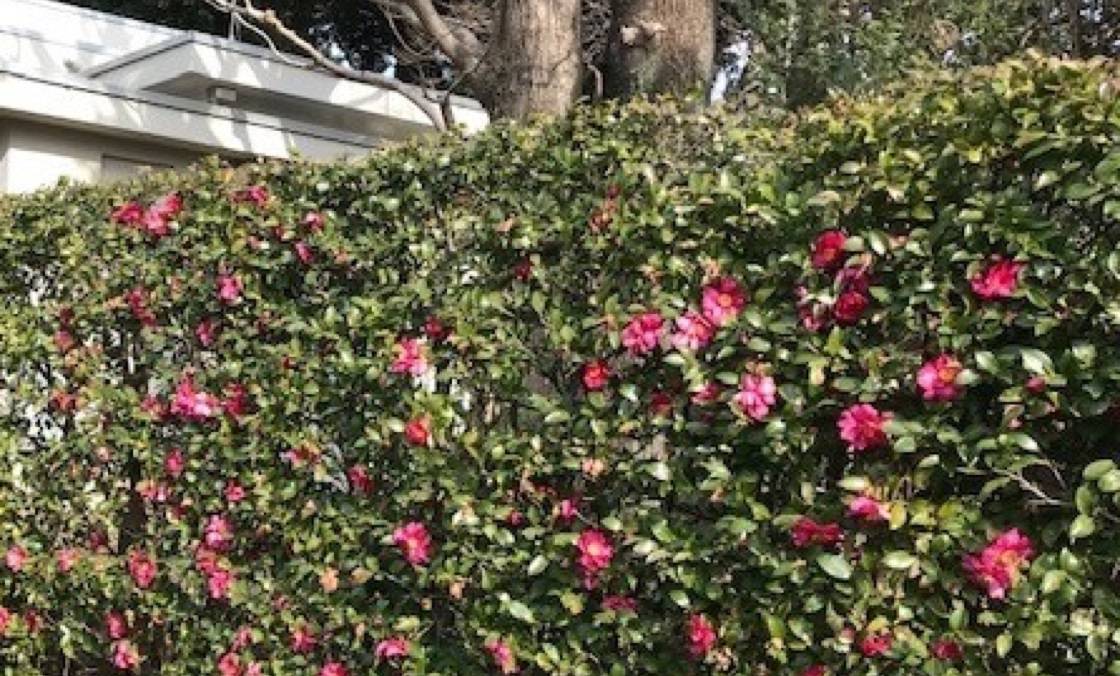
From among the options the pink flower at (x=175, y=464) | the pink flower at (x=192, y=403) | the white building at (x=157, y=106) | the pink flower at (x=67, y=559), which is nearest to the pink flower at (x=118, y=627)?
the pink flower at (x=67, y=559)

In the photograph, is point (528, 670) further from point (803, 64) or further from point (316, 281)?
point (803, 64)

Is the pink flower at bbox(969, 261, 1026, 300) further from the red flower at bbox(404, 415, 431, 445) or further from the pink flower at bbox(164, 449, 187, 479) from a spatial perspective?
the pink flower at bbox(164, 449, 187, 479)

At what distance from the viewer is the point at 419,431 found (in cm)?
373

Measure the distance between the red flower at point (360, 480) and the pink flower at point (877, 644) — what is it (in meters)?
1.62

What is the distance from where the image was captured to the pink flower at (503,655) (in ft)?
11.4

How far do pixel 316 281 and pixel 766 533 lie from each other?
1.84m

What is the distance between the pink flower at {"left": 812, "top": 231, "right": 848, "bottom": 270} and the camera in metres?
2.98

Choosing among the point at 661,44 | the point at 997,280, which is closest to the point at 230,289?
the point at 997,280

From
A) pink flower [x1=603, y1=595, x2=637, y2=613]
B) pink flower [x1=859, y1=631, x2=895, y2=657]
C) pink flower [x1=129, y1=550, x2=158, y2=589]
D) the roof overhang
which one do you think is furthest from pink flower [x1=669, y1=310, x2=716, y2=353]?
the roof overhang

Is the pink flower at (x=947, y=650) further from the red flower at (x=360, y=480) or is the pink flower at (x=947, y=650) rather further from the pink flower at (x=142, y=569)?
the pink flower at (x=142, y=569)

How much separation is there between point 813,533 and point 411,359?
1.35 m

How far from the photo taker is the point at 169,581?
180 inches

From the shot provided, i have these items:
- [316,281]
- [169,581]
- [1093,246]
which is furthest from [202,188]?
[1093,246]

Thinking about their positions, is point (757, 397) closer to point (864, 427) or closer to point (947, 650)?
point (864, 427)
